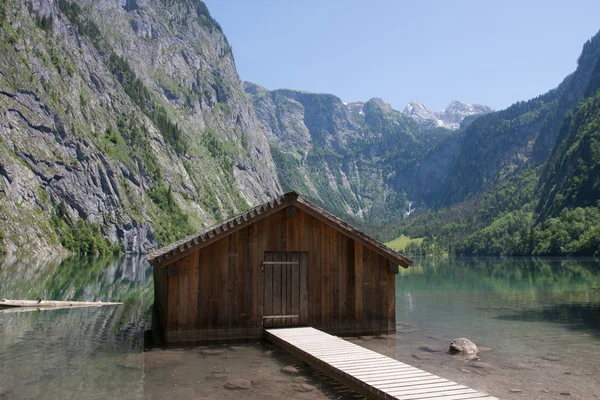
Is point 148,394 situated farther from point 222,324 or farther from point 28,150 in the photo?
point 28,150

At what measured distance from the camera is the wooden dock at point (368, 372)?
388 inches

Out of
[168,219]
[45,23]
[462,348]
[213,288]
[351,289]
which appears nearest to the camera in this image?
[462,348]

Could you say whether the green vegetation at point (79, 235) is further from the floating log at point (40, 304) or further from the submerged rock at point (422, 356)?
the submerged rock at point (422, 356)

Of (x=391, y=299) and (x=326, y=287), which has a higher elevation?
(x=326, y=287)

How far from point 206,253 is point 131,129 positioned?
14710cm

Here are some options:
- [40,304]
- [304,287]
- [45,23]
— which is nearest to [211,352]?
[304,287]

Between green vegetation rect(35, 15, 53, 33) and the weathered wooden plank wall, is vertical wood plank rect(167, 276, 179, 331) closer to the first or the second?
the weathered wooden plank wall

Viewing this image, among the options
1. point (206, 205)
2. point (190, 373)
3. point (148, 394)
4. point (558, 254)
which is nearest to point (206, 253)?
point (190, 373)

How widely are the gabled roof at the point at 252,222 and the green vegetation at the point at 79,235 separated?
310 feet

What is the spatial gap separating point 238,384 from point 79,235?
106 m

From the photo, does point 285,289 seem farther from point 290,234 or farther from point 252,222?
point 252,222

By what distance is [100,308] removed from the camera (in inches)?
1123

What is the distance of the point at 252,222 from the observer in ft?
59.7

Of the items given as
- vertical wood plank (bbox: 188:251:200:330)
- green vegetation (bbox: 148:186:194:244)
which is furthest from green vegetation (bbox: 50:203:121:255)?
vertical wood plank (bbox: 188:251:200:330)
